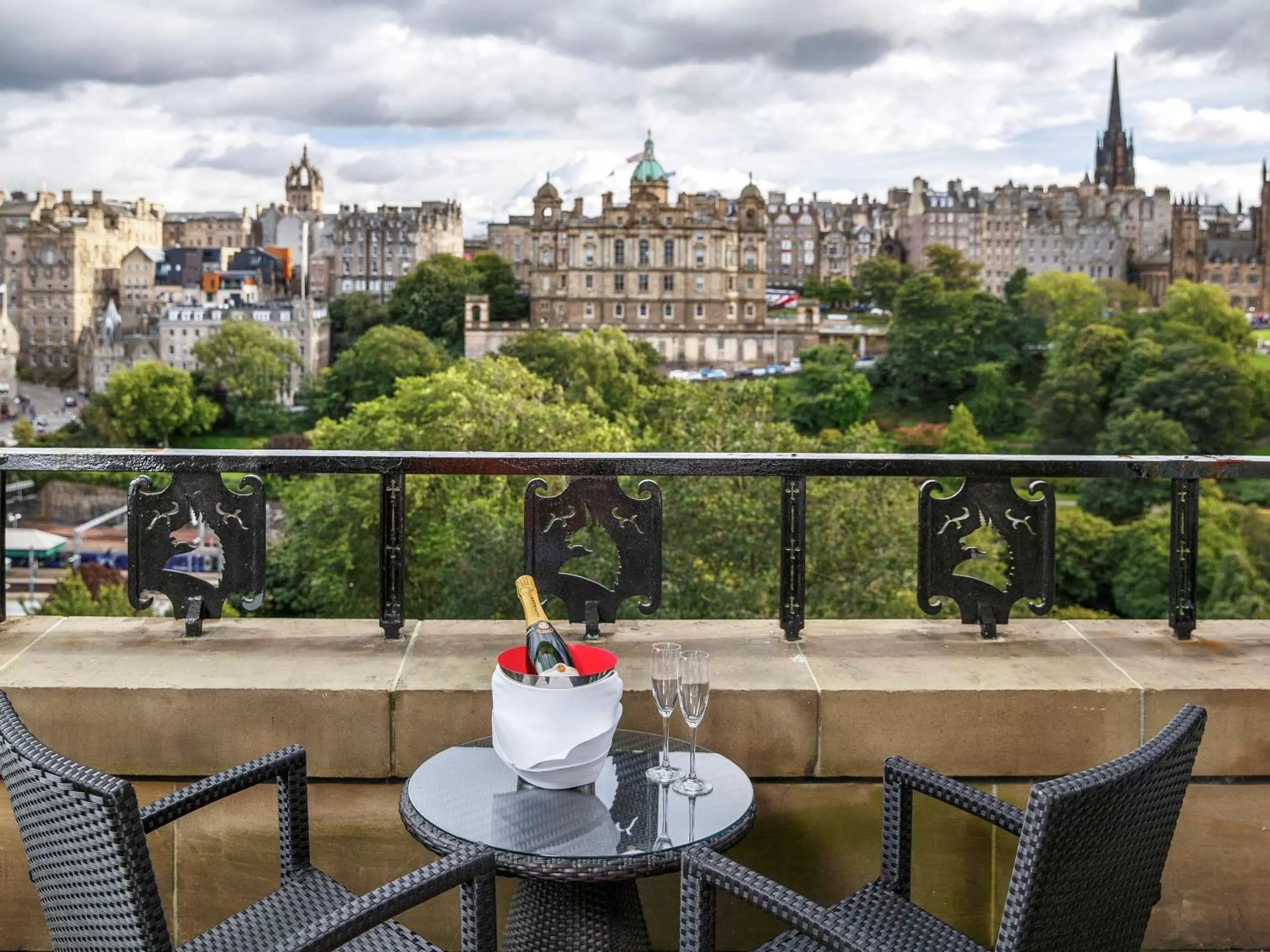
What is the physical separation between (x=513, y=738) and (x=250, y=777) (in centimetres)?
47

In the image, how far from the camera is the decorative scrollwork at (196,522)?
3.34 meters

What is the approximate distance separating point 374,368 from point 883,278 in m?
40.7

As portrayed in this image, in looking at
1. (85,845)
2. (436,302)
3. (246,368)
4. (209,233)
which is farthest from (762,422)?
(209,233)

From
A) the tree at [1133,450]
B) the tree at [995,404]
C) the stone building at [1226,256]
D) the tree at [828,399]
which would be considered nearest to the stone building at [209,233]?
the tree at [828,399]

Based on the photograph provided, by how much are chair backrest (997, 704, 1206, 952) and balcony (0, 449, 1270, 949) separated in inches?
39.4

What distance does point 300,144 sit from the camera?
112 meters

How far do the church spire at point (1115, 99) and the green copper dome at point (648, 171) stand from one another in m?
43.9

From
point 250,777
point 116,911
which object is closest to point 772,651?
point 250,777

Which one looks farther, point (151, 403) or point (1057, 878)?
point (151, 403)

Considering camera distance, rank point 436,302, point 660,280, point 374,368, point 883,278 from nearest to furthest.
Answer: point 374,368, point 436,302, point 660,280, point 883,278

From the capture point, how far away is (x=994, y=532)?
346 cm

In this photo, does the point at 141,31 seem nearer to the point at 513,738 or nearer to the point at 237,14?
the point at 237,14

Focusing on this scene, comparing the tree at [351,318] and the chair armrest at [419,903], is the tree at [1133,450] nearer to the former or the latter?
the chair armrest at [419,903]

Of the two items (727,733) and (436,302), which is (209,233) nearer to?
(436,302)
